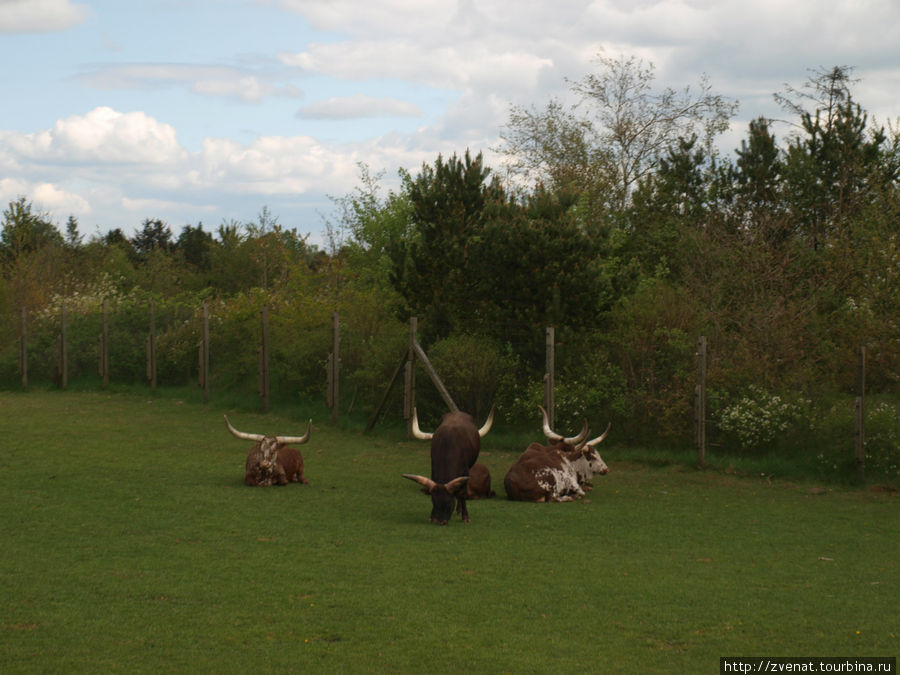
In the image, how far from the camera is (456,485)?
1064 cm

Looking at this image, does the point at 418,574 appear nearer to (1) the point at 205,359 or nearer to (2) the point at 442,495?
(2) the point at 442,495

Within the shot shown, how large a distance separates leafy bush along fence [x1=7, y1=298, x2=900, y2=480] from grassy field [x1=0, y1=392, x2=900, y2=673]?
1114 mm

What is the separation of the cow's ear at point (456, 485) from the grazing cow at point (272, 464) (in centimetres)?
358

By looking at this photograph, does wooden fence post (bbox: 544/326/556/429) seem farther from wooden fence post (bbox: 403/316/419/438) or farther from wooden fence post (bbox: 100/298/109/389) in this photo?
wooden fence post (bbox: 100/298/109/389)

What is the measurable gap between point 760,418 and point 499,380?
526 centimetres

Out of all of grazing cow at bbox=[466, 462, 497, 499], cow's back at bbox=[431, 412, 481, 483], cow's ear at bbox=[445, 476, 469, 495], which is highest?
cow's back at bbox=[431, 412, 481, 483]

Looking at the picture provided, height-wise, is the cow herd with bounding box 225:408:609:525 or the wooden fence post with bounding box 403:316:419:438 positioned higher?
the wooden fence post with bounding box 403:316:419:438

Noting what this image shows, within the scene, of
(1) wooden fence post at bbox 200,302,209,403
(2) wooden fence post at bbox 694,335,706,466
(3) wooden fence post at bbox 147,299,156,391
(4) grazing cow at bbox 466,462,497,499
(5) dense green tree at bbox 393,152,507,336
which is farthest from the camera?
(3) wooden fence post at bbox 147,299,156,391

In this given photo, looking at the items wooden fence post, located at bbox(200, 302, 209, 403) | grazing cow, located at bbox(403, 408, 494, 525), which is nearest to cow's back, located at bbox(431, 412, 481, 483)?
grazing cow, located at bbox(403, 408, 494, 525)

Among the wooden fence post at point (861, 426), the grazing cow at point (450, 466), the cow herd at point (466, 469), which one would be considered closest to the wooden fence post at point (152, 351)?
the cow herd at point (466, 469)

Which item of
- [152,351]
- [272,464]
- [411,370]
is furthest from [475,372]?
[152,351]

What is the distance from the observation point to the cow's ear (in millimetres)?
10594

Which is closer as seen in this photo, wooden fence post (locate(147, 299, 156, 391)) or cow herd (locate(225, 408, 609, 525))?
cow herd (locate(225, 408, 609, 525))

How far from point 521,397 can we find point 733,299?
5.74m
